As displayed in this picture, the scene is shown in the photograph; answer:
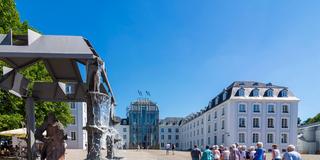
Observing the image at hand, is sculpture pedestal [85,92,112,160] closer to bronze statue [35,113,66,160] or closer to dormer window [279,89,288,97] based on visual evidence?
bronze statue [35,113,66,160]

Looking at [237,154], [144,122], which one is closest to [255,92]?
[237,154]

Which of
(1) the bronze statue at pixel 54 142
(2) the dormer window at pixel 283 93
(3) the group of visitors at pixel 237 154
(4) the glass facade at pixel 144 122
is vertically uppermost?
(2) the dormer window at pixel 283 93

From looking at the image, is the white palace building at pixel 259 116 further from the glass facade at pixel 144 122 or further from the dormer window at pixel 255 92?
the glass facade at pixel 144 122

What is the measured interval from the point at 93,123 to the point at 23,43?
2.88 metres

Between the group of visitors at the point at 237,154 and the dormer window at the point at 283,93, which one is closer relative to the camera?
the group of visitors at the point at 237,154

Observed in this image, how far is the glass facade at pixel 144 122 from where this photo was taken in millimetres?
125062

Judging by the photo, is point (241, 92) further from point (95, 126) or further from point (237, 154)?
point (95, 126)

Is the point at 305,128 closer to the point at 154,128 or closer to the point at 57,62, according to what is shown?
the point at 154,128

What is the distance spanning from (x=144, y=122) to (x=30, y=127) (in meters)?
115

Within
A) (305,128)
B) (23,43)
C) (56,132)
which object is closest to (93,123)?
(56,132)

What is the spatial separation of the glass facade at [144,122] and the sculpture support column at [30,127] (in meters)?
114

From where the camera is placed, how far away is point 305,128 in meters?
78.7

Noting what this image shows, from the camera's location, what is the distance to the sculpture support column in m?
11.2

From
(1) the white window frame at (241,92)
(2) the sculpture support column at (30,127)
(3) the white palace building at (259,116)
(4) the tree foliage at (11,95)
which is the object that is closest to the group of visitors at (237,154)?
(2) the sculpture support column at (30,127)
